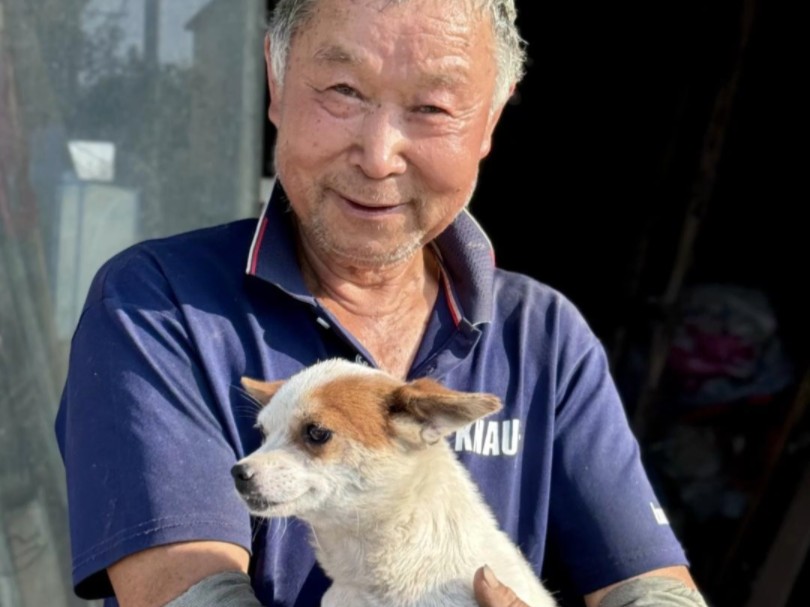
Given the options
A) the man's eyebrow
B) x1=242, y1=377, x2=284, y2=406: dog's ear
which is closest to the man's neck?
x1=242, y1=377, x2=284, y2=406: dog's ear

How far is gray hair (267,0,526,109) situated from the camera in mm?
1932

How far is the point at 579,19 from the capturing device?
18.4 ft

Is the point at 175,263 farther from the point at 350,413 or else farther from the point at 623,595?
the point at 623,595

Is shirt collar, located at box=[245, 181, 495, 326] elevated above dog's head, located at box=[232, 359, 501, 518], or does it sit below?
above

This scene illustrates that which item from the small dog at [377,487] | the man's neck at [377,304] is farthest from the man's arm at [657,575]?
the man's neck at [377,304]

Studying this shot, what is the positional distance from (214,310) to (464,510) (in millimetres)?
458

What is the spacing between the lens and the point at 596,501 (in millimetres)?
2002

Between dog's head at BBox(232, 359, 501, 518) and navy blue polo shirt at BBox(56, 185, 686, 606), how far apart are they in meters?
0.07

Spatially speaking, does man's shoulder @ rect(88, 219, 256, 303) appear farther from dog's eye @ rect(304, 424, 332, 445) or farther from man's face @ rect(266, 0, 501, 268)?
dog's eye @ rect(304, 424, 332, 445)

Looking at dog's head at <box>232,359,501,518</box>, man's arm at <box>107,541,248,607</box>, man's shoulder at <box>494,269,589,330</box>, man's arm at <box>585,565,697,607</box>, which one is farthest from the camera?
man's shoulder at <box>494,269,589,330</box>

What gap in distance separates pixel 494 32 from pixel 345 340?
0.52 meters

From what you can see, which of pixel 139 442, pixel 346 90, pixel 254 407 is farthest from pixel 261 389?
pixel 346 90

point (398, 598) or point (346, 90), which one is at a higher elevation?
point (346, 90)

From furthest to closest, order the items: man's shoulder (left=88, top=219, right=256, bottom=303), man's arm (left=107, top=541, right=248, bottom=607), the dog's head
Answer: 1. man's shoulder (left=88, top=219, right=256, bottom=303)
2. the dog's head
3. man's arm (left=107, top=541, right=248, bottom=607)
